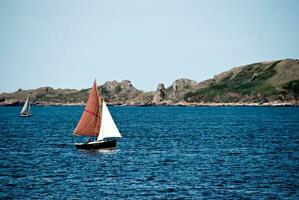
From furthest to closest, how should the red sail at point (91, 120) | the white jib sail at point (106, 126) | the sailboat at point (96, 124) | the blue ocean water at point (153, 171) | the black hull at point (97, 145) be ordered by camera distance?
the red sail at point (91, 120) → the sailboat at point (96, 124) → the white jib sail at point (106, 126) → the black hull at point (97, 145) → the blue ocean water at point (153, 171)

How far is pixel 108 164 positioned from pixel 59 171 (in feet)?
27.5

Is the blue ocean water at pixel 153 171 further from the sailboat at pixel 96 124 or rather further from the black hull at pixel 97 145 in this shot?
the sailboat at pixel 96 124

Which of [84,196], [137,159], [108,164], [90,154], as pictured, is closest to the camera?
[84,196]

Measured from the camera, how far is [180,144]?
9556 centimetres

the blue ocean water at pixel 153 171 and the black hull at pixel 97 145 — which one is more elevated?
the black hull at pixel 97 145

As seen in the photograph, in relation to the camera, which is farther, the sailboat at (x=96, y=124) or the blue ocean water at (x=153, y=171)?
the sailboat at (x=96, y=124)

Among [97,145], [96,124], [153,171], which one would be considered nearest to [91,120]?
[96,124]

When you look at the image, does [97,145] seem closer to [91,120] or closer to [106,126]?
[106,126]

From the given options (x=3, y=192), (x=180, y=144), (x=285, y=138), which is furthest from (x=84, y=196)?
(x=285, y=138)

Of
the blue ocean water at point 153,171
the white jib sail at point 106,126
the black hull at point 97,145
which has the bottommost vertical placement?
the blue ocean water at point 153,171

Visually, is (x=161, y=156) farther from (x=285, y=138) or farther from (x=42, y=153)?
(x=285, y=138)

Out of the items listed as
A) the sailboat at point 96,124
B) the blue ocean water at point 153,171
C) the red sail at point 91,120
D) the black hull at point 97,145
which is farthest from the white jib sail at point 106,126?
the blue ocean water at point 153,171

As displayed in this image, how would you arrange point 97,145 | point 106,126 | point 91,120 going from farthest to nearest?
point 91,120
point 106,126
point 97,145

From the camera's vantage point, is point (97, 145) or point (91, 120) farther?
point (91, 120)
